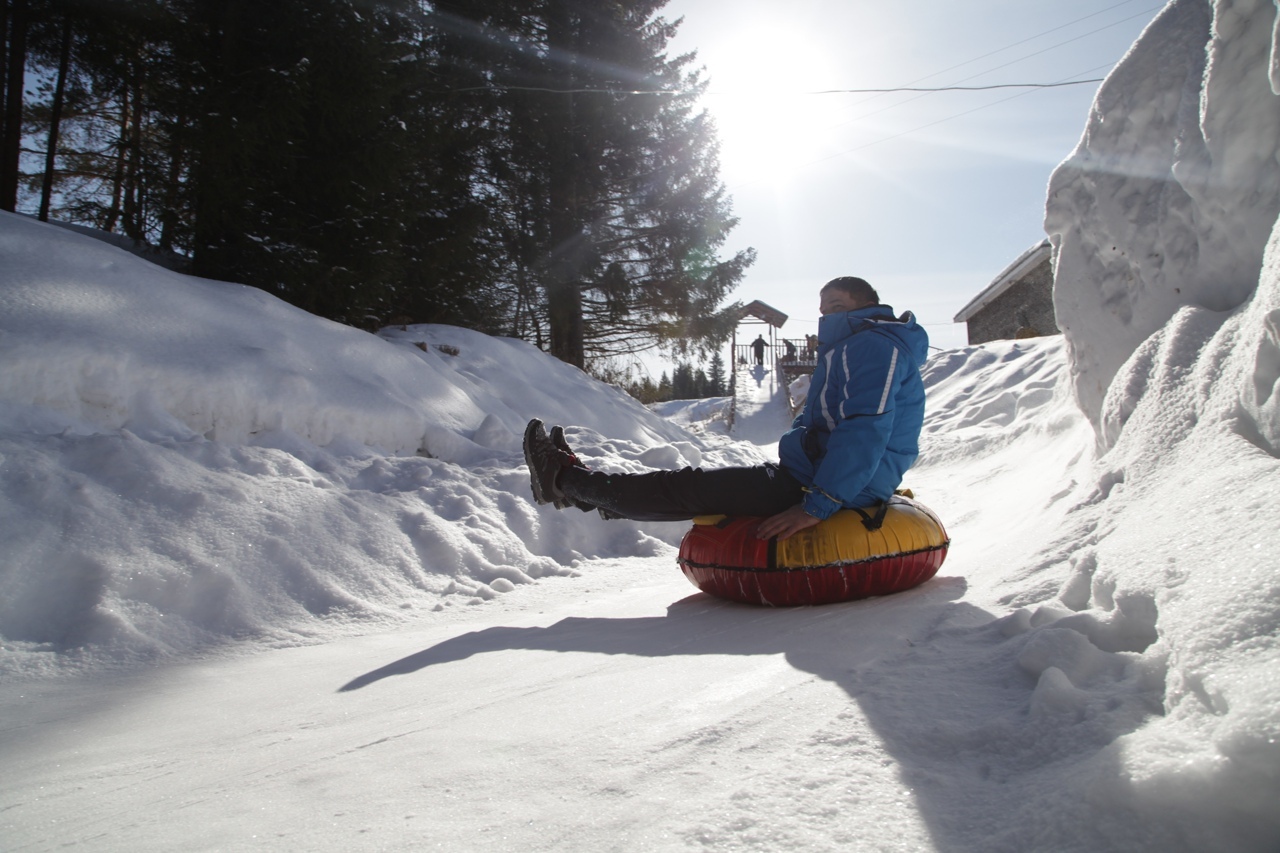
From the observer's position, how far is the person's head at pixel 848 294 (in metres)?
2.83

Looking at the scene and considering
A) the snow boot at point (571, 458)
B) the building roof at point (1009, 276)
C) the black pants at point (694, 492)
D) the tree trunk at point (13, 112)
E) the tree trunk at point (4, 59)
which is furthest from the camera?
the building roof at point (1009, 276)

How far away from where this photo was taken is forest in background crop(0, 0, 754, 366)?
5.47 meters

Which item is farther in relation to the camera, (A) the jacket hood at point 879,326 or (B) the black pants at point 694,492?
(B) the black pants at point 694,492

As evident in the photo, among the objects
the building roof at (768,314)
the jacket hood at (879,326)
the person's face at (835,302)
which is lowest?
the jacket hood at (879,326)

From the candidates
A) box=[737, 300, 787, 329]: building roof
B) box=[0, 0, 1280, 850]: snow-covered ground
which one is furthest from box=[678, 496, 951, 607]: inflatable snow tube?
box=[737, 300, 787, 329]: building roof

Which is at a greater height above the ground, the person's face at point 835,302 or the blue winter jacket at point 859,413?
the person's face at point 835,302

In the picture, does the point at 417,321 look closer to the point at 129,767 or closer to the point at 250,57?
the point at 250,57

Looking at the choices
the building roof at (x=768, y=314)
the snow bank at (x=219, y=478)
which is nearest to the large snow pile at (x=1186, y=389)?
the snow bank at (x=219, y=478)

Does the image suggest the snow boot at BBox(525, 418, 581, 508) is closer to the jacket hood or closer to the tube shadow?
the tube shadow

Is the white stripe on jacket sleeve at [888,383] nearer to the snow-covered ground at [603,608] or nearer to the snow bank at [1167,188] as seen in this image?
the snow-covered ground at [603,608]

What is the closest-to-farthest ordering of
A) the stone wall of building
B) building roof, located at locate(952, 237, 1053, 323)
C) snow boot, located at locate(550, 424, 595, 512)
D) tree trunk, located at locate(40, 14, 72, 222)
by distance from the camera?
snow boot, located at locate(550, 424, 595, 512), tree trunk, located at locate(40, 14, 72, 222), building roof, located at locate(952, 237, 1053, 323), the stone wall of building

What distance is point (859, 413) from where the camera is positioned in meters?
2.52

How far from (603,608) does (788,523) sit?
3.25ft

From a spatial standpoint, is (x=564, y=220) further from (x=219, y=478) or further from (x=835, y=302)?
(x=835, y=302)
